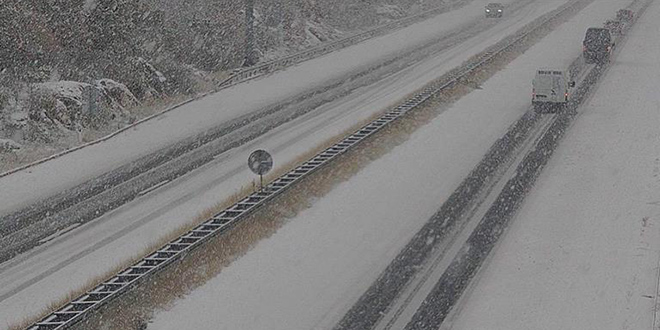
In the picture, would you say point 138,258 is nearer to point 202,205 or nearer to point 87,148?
point 202,205

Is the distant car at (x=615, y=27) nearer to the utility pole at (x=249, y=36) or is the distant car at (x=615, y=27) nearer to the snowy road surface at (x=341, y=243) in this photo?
the snowy road surface at (x=341, y=243)

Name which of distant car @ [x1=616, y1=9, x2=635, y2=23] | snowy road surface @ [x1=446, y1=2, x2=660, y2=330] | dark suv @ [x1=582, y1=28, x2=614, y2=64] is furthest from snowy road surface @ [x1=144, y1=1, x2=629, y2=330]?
distant car @ [x1=616, y1=9, x2=635, y2=23]

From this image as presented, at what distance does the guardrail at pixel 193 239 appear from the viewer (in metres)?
16.8

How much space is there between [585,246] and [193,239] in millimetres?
10926

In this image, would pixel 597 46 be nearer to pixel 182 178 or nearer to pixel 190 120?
pixel 190 120

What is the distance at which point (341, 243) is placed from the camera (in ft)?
73.9

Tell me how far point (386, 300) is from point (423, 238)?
4.43 meters

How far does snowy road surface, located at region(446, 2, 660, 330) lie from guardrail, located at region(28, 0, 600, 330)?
716cm

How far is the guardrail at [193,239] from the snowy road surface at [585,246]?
716cm

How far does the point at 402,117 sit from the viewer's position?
123 feet

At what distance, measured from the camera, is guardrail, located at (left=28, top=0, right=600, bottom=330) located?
1678cm

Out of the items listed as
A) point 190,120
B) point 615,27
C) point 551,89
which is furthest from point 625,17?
point 190,120

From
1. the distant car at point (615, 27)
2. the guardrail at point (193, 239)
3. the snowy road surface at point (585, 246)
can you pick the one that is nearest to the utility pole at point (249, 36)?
the guardrail at point (193, 239)

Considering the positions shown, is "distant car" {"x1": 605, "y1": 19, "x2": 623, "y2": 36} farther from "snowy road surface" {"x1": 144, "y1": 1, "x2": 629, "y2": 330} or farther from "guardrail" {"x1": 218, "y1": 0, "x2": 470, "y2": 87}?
"snowy road surface" {"x1": 144, "y1": 1, "x2": 629, "y2": 330}
